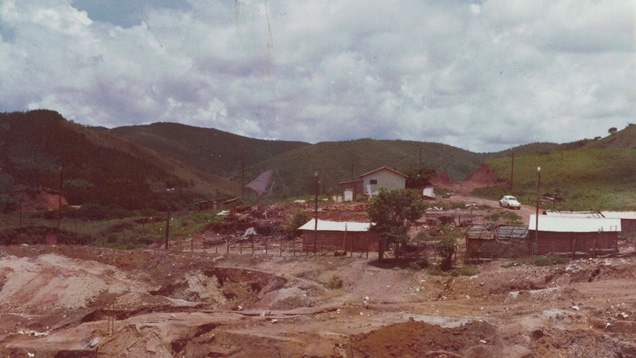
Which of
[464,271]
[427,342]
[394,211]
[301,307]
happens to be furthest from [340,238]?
[427,342]

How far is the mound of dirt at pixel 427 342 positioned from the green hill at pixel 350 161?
73898 mm

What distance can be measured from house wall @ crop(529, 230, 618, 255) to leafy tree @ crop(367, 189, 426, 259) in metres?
7.92

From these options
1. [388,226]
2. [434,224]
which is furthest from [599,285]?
[434,224]

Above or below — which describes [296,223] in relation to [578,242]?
above

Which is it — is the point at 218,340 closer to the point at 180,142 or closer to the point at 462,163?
the point at 462,163

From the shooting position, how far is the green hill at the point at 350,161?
3949 inches

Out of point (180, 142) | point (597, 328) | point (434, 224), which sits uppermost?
point (180, 142)

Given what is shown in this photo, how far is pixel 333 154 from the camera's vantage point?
124 meters

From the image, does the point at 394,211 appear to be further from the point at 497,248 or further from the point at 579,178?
the point at 579,178

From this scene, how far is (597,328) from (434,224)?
90.1 ft

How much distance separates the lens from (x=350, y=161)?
116 metres

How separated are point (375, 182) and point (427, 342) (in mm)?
46243

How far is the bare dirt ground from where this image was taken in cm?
1599

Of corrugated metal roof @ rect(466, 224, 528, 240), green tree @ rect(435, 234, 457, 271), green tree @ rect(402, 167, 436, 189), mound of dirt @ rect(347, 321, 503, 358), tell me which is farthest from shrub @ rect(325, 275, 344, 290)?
green tree @ rect(402, 167, 436, 189)
